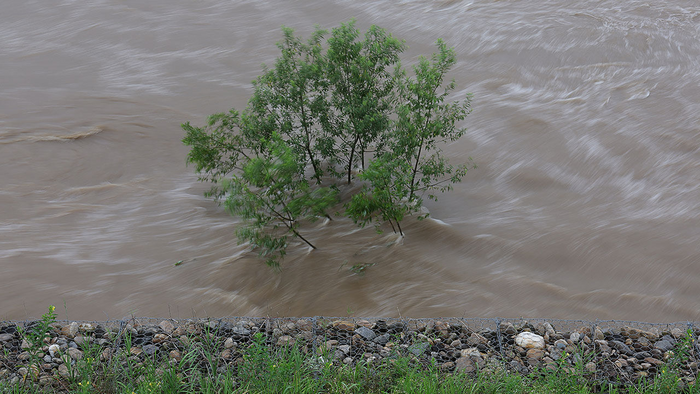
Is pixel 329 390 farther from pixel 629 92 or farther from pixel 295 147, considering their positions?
pixel 629 92

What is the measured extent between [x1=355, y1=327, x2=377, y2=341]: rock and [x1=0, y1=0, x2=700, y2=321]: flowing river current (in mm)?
1148

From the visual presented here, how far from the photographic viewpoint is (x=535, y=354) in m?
5.07

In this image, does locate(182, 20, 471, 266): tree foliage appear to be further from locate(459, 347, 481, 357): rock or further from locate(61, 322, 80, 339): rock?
locate(459, 347, 481, 357): rock

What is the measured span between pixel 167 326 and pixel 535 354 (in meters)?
3.14

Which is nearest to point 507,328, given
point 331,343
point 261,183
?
point 331,343

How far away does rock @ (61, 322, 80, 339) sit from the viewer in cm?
533

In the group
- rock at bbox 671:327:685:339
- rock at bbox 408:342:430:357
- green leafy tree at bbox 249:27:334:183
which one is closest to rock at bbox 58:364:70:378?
rock at bbox 408:342:430:357

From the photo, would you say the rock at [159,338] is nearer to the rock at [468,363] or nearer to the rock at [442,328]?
the rock at [442,328]

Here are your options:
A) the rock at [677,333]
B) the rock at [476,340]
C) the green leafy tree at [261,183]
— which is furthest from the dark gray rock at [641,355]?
the green leafy tree at [261,183]

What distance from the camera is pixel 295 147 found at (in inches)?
292

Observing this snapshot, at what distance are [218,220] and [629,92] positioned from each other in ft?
25.2

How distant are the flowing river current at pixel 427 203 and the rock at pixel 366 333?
1.15 meters

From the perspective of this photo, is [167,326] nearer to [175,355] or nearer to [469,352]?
[175,355]

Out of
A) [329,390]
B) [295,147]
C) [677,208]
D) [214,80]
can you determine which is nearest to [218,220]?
[295,147]
